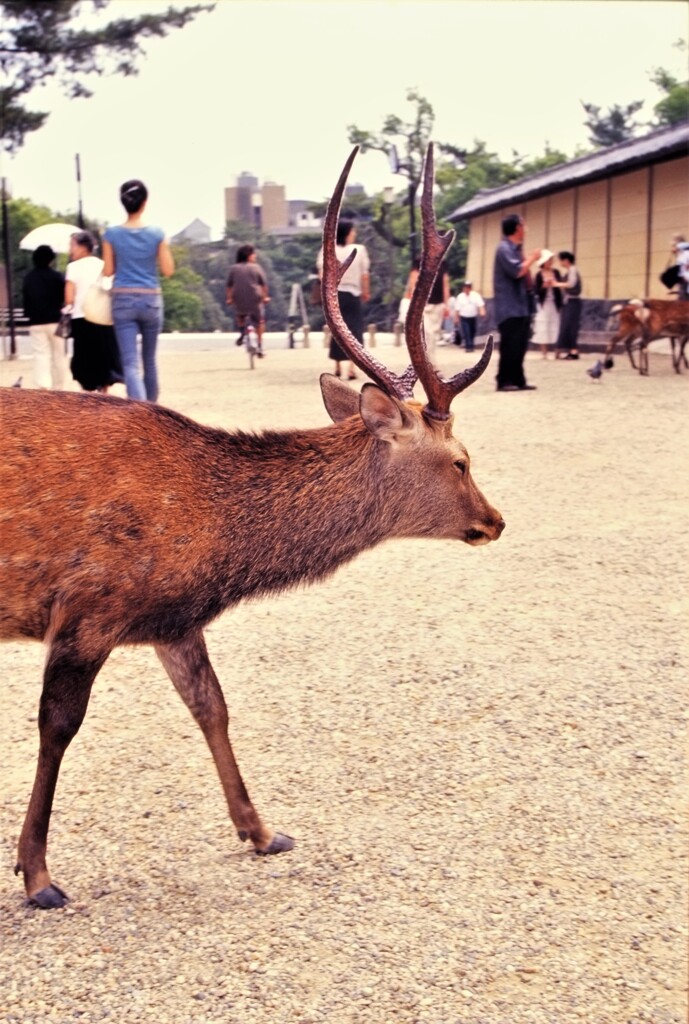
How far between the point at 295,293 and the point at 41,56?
48.9 feet

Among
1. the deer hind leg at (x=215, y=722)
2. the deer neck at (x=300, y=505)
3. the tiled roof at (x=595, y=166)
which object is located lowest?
the deer hind leg at (x=215, y=722)

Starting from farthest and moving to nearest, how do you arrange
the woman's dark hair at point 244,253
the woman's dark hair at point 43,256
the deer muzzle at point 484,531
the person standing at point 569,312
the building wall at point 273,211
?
the building wall at point 273,211 < the person standing at point 569,312 < the woman's dark hair at point 244,253 < the woman's dark hair at point 43,256 < the deer muzzle at point 484,531

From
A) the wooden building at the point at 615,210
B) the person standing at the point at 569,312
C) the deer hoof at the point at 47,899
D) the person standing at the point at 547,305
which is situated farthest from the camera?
the wooden building at the point at 615,210

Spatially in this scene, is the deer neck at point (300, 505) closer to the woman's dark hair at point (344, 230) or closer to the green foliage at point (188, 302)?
the woman's dark hair at point (344, 230)

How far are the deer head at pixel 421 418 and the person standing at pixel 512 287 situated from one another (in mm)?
8930

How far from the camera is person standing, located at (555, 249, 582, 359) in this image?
18.9m

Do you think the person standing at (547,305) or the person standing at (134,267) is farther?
the person standing at (547,305)

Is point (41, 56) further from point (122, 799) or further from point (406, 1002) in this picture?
point (406, 1002)

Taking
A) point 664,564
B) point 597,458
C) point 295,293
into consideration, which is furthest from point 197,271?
point 664,564

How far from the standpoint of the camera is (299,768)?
3863 millimetres

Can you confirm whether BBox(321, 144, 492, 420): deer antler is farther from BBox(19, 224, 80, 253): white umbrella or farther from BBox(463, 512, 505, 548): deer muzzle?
BBox(19, 224, 80, 253): white umbrella

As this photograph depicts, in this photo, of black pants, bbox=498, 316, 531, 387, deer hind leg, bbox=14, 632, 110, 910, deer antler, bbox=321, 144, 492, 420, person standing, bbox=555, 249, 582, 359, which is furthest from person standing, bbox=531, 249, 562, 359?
deer hind leg, bbox=14, 632, 110, 910

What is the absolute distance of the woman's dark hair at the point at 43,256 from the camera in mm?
10375

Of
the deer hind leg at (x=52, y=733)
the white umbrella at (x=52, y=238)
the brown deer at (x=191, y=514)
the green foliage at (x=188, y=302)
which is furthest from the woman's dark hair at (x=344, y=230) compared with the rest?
the green foliage at (x=188, y=302)
